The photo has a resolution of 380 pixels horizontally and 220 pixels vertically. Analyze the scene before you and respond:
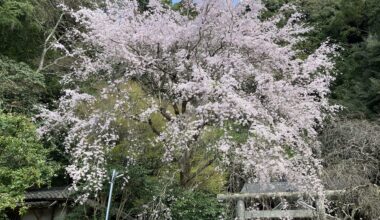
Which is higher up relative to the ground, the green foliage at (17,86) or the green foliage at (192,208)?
the green foliage at (17,86)

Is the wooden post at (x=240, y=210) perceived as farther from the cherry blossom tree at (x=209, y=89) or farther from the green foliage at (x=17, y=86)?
the green foliage at (x=17, y=86)

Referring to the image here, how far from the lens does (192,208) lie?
6762mm

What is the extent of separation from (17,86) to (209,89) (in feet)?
15.9

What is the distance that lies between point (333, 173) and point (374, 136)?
196 cm

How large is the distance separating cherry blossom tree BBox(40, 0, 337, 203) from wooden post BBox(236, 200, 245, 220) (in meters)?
0.68

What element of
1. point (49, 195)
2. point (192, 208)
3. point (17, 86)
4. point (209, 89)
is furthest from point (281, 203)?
→ point (17, 86)

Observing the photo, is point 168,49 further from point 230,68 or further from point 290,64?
point 290,64

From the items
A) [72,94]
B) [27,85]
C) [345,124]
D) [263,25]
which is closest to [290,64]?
[263,25]

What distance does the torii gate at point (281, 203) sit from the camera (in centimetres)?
608

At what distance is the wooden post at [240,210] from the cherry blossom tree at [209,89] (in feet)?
2.22

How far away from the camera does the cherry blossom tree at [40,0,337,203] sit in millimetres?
5887

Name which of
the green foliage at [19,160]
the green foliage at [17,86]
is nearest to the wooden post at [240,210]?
the green foliage at [19,160]

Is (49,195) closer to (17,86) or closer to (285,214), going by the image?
(17,86)

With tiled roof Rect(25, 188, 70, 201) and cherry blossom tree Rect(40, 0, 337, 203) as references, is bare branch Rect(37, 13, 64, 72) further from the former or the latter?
cherry blossom tree Rect(40, 0, 337, 203)
